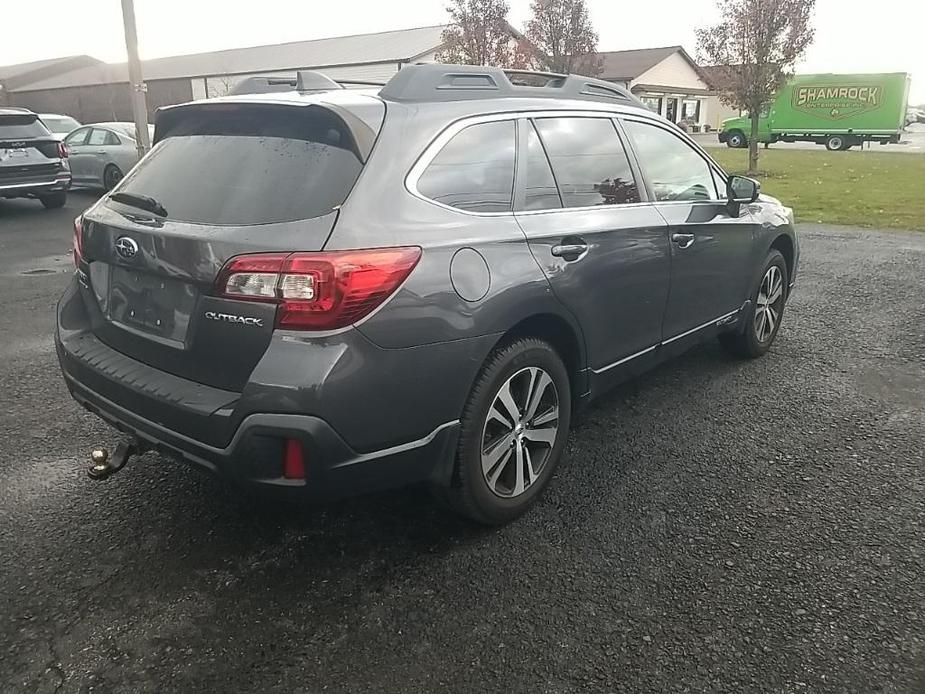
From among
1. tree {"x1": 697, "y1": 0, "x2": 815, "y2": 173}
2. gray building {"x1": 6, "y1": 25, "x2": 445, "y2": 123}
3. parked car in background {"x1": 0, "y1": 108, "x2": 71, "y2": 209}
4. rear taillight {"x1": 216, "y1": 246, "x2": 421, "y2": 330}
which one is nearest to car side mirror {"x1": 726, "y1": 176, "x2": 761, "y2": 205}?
rear taillight {"x1": 216, "y1": 246, "x2": 421, "y2": 330}

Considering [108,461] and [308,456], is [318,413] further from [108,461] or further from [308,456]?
[108,461]

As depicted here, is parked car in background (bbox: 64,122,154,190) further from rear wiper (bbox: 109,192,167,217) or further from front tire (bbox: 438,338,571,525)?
front tire (bbox: 438,338,571,525)

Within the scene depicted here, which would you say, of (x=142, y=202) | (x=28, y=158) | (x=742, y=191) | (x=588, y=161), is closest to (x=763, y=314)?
(x=742, y=191)

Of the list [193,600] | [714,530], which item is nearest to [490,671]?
[193,600]

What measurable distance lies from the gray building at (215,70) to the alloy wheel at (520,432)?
3276 cm

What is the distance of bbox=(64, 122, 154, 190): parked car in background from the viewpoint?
49.1 feet

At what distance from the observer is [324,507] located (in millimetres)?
3316

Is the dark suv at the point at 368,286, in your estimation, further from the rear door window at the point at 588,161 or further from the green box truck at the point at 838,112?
the green box truck at the point at 838,112

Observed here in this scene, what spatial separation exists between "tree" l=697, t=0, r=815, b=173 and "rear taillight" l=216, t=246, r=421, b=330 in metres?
20.9

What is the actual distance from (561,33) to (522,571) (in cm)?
2224

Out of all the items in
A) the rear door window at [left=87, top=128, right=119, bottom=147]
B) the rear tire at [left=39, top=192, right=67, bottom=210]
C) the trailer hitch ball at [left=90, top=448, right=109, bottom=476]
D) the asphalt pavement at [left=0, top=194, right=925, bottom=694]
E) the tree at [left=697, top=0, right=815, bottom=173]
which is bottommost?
the asphalt pavement at [left=0, top=194, right=925, bottom=694]

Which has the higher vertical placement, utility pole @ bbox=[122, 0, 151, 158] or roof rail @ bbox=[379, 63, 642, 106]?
utility pole @ bbox=[122, 0, 151, 158]

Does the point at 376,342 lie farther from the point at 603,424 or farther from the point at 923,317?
the point at 923,317

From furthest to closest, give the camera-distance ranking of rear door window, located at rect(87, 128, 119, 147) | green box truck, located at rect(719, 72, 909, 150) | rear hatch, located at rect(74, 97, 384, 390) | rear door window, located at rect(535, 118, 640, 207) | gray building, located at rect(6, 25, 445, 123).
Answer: gray building, located at rect(6, 25, 445, 123) < green box truck, located at rect(719, 72, 909, 150) < rear door window, located at rect(87, 128, 119, 147) < rear door window, located at rect(535, 118, 640, 207) < rear hatch, located at rect(74, 97, 384, 390)
